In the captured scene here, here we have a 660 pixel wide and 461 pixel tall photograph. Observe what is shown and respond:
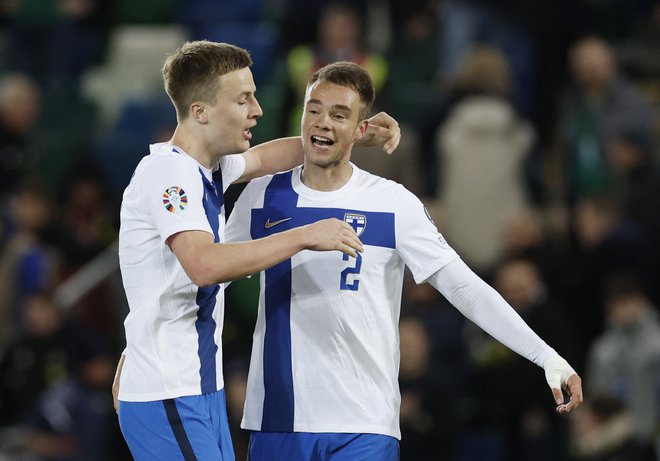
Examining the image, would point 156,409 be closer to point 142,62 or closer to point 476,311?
point 476,311

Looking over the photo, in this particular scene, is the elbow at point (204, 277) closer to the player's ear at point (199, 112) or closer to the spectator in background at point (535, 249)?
the player's ear at point (199, 112)

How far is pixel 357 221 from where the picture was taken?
5.32 metres

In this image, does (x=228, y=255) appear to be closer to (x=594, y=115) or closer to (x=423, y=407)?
(x=423, y=407)

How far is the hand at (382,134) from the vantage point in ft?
18.5

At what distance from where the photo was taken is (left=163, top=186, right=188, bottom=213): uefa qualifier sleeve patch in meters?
4.70

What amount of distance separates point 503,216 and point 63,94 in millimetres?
4842

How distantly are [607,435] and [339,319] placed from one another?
369 centimetres

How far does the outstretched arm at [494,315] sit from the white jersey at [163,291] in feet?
3.32

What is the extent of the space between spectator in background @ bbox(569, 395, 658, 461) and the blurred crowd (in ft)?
0.05

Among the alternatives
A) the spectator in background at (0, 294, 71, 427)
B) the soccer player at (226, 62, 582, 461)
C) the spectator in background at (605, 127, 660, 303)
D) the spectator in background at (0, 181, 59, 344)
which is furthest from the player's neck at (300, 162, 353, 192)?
the spectator in background at (0, 181, 59, 344)

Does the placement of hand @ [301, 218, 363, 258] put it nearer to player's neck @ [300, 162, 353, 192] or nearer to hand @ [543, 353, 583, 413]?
player's neck @ [300, 162, 353, 192]

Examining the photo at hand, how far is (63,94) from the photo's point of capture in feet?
41.9

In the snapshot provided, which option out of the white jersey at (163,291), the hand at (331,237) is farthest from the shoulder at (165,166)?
the hand at (331,237)

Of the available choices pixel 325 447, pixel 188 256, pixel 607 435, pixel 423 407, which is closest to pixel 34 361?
pixel 423 407
